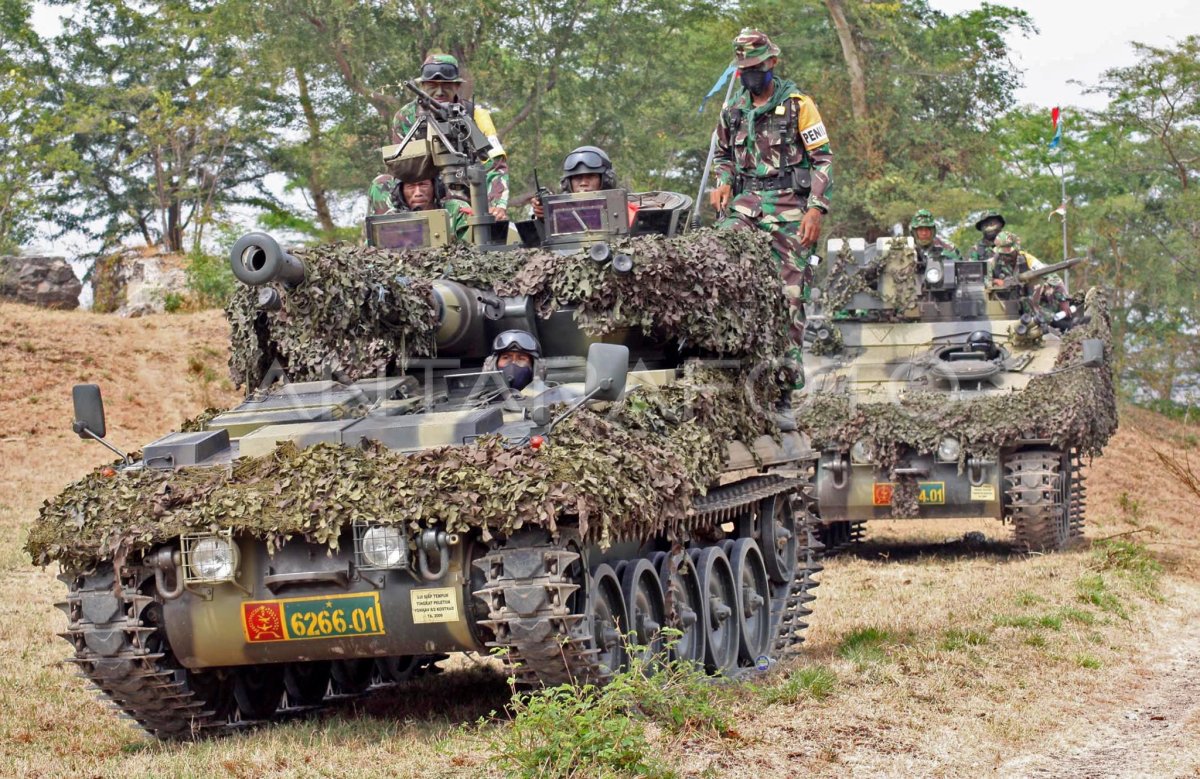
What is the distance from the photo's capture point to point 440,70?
12250mm

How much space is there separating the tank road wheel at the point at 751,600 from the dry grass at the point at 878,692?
398mm

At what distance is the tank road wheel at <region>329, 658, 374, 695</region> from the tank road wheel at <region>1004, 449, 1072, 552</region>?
7.80 metres

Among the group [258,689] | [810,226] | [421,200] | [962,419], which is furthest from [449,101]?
[962,419]

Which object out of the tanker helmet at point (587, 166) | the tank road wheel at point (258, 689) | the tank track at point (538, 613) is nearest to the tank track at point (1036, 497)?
the tanker helmet at point (587, 166)

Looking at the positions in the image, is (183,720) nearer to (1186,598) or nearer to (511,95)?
(1186,598)

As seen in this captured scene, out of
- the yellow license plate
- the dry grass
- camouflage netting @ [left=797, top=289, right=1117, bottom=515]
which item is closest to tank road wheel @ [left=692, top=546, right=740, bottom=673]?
the dry grass

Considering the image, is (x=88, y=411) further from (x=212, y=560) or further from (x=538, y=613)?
(x=538, y=613)

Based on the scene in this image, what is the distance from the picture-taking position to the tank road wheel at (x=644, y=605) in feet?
30.1

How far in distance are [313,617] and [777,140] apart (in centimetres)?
636

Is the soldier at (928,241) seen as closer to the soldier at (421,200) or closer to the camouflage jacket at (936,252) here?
the camouflage jacket at (936,252)

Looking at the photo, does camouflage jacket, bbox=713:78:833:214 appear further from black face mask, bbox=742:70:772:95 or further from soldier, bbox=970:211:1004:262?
soldier, bbox=970:211:1004:262

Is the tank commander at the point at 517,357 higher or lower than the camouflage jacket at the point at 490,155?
lower

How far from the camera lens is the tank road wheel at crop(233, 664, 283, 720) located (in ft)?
31.8

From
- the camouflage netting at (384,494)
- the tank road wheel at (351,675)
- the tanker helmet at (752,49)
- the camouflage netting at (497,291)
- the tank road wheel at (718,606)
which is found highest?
the tanker helmet at (752,49)
